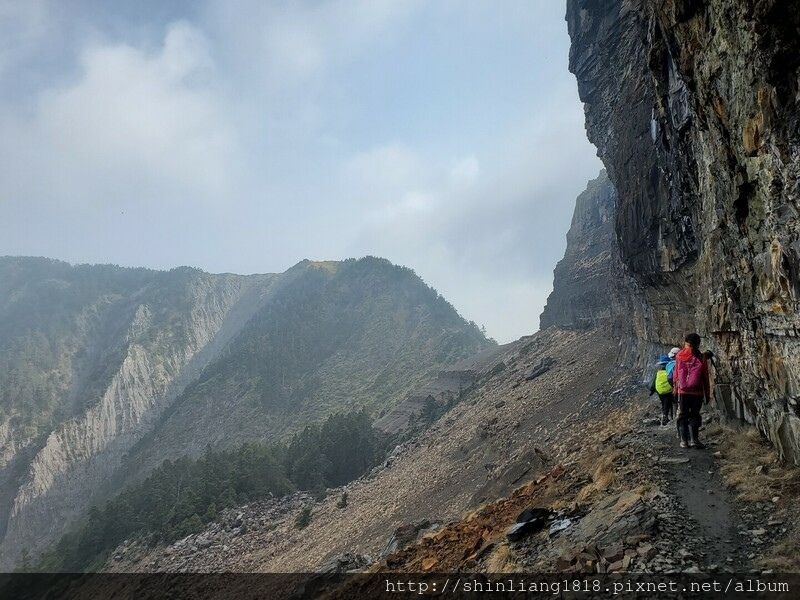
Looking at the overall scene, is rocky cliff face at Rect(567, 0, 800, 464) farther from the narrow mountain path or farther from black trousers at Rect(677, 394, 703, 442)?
the narrow mountain path

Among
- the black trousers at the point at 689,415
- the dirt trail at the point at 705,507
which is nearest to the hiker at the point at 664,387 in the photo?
the black trousers at the point at 689,415

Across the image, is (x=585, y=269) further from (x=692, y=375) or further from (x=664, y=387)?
Answer: (x=692, y=375)

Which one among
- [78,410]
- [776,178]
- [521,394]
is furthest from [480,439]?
[78,410]

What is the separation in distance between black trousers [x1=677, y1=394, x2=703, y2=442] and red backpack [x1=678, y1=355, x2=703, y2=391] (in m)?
0.17

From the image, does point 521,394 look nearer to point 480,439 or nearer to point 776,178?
point 480,439

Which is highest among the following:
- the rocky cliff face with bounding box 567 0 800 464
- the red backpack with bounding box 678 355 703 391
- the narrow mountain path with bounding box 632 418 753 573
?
the rocky cliff face with bounding box 567 0 800 464

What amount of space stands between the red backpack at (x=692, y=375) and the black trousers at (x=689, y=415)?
0.57 feet

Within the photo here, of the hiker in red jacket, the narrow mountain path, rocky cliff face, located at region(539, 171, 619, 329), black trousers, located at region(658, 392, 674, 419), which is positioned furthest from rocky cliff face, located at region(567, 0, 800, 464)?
rocky cliff face, located at region(539, 171, 619, 329)

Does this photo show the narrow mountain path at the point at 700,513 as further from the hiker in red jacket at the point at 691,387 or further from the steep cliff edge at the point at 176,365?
the steep cliff edge at the point at 176,365

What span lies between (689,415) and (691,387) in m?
0.70

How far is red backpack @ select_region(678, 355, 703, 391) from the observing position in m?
8.31

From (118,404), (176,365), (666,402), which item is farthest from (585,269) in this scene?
(176,365)

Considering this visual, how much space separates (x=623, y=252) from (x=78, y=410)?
381ft

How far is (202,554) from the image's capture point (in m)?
26.5
